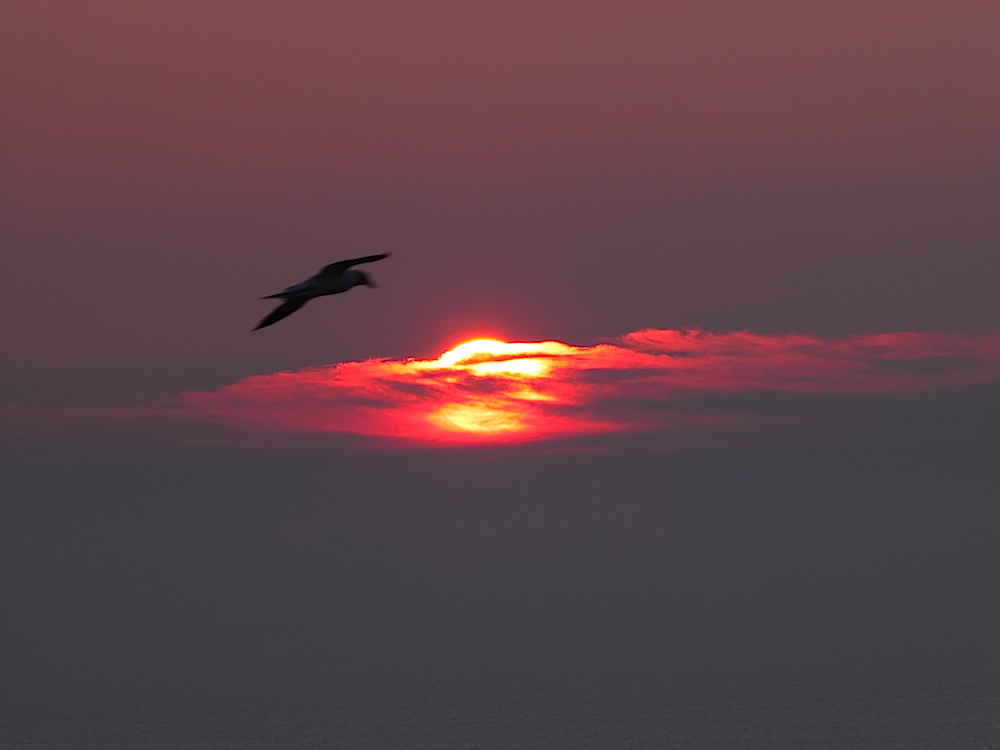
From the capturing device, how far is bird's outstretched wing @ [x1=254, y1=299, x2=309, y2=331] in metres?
33.6

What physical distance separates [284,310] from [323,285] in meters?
1.64

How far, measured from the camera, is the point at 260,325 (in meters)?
33.0

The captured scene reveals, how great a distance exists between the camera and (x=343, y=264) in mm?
32594

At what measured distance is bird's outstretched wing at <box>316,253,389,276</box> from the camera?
30.7m

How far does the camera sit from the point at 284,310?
34.6m

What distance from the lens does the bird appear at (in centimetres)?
3170

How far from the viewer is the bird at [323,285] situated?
31.7 m

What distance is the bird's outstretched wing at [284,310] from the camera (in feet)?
110

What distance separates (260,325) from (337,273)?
8.48 ft

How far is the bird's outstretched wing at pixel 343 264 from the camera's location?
30.7m

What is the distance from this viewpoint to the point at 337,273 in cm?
3391
